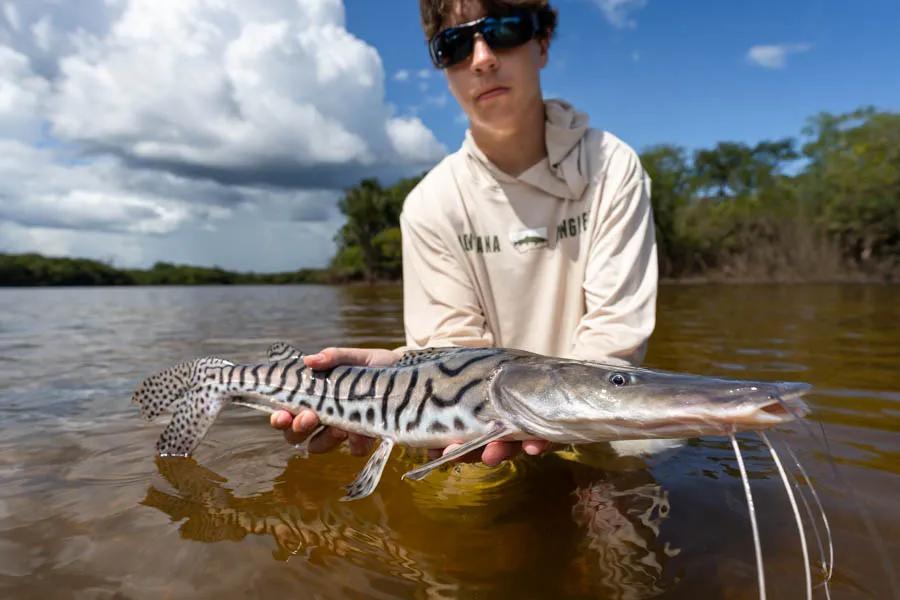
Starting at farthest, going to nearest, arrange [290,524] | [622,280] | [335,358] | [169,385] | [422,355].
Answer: [169,385]
[622,280]
[335,358]
[422,355]
[290,524]

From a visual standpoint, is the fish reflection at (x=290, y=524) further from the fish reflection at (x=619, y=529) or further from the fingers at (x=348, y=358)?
the fingers at (x=348, y=358)

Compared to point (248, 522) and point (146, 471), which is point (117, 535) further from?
point (146, 471)

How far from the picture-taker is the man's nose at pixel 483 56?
346 cm

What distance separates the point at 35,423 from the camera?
179 inches

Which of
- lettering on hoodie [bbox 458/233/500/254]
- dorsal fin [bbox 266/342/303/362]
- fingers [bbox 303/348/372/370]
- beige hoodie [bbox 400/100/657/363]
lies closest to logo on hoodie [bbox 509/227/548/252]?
beige hoodie [bbox 400/100/657/363]

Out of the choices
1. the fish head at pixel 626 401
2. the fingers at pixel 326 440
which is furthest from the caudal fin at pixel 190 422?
the fish head at pixel 626 401

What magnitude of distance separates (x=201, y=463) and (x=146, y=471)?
32 centimetres

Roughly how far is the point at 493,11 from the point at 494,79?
16.2 inches

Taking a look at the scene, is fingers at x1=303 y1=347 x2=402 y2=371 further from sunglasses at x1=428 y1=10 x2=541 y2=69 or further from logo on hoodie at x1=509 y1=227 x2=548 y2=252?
sunglasses at x1=428 y1=10 x2=541 y2=69

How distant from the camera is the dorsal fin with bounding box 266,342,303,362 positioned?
3.52 meters

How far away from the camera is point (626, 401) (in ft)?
6.53

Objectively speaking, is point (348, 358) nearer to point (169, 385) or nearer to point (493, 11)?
point (169, 385)

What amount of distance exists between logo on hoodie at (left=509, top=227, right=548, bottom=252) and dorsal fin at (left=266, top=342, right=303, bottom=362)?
165 cm

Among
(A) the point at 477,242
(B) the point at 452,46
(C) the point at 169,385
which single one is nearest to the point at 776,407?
(A) the point at 477,242
